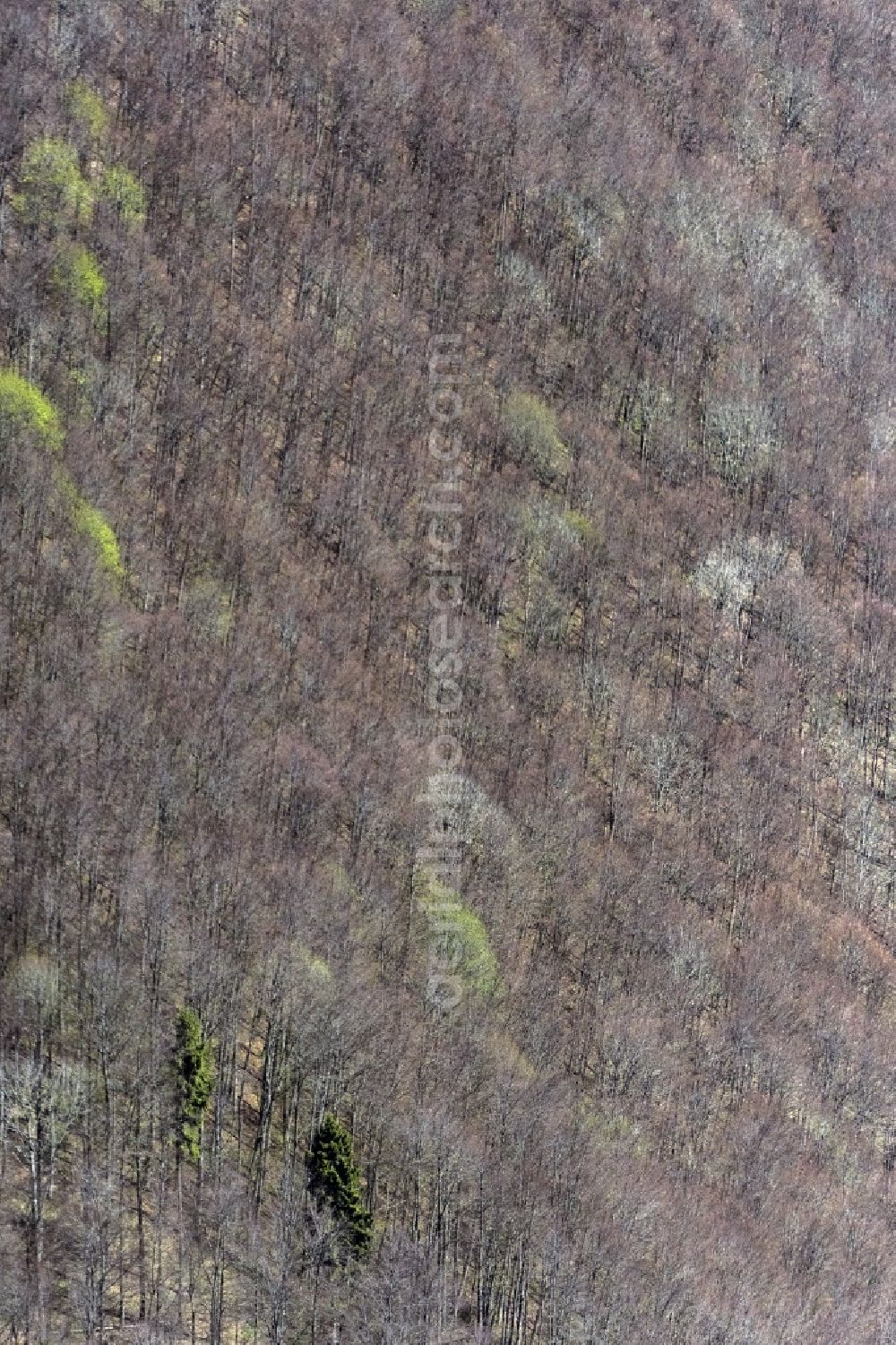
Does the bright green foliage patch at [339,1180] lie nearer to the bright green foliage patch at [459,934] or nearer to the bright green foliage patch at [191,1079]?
the bright green foliage patch at [191,1079]

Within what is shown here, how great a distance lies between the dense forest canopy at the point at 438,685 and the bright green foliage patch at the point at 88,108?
0.45 meters

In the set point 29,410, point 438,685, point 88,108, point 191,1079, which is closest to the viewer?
point 191,1079

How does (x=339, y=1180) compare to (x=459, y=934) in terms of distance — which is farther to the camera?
(x=459, y=934)

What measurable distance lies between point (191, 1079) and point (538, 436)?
53.3 m

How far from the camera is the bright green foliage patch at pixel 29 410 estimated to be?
8738 centimetres

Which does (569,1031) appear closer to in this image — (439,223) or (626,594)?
(626,594)

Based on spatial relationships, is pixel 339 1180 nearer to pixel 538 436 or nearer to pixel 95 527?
pixel 95 527

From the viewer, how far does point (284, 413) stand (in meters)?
102

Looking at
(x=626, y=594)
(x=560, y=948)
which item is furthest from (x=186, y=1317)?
(x=626, y=594)

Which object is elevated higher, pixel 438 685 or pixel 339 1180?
pixel 438 685

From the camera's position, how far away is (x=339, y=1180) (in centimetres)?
6694

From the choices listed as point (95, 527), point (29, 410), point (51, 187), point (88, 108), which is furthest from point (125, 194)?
point (95, 527)

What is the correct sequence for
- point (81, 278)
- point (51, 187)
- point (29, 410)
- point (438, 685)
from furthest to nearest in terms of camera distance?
point (51, 187), point (81, 278), point (438, 685), point (29, 410)

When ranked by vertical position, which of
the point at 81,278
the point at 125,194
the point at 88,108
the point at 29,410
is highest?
the point at 88,108
